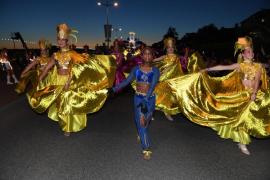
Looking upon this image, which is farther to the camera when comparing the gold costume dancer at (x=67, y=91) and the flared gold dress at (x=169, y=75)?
the flared gold dress at (x=169, y=75)

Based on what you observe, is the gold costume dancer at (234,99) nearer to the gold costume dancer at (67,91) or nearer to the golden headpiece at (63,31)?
the gold costume dancer at (67,91)

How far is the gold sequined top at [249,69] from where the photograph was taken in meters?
5.49

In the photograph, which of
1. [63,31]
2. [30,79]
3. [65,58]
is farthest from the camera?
[30,79]

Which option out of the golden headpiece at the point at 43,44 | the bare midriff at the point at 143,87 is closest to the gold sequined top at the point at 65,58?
the bare midriff at the point at 143,87

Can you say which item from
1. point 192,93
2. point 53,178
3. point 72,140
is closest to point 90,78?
point 72,140

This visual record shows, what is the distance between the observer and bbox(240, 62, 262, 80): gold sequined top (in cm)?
549

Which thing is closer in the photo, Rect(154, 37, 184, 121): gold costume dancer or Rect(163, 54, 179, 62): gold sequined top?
Rect(154, 37, 184, 121): gold costume dancer


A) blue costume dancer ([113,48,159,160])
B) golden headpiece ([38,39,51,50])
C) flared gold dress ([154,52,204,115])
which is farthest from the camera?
golden headpiece ([38,39,51,50])

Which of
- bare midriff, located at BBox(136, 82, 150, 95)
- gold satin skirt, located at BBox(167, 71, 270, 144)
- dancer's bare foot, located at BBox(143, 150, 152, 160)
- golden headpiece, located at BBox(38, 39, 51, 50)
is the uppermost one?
golden headpiece, located at BBox(38, 39, 51, 50)

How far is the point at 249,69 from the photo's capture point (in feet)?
18.2

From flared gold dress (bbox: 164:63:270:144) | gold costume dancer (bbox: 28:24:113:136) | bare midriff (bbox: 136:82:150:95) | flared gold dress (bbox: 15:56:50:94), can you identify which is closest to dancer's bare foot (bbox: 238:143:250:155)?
flared gold dress (bbox: 164:63:270:144)

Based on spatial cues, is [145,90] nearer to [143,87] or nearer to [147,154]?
[143,87]

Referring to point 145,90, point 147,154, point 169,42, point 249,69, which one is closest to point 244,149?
point 249,69

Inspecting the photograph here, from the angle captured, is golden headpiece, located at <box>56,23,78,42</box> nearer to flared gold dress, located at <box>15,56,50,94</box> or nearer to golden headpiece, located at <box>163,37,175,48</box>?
flared gold dress, located at <box>15,56,50,94</box>
